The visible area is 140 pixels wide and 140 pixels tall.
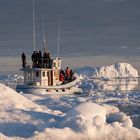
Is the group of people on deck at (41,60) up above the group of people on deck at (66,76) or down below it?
above

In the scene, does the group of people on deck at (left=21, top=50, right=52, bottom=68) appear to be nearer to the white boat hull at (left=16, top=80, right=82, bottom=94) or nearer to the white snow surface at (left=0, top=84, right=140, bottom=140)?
the white boat hull at (left=16, top=80, right=82, bottom=94)

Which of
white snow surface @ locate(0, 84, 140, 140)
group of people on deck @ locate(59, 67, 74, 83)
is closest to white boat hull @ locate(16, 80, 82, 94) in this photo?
group of people on deck @ locate(59, 67, 74, 83)

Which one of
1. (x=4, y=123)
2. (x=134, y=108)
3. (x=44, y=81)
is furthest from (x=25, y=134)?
(x=44, y=81)

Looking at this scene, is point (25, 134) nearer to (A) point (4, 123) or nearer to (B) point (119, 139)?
(A) point (4, 123)

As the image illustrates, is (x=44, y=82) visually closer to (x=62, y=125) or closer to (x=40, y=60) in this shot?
(x=40, y=60)

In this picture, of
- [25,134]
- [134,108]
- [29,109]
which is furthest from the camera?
[134,108]

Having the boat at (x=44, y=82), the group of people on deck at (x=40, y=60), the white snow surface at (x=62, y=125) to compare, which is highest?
the group of people on deck at (x=40, y=60)

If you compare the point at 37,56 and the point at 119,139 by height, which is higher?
the point at 37,56

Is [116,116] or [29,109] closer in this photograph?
[29,109]

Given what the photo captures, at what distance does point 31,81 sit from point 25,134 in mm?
33647

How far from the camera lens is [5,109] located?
24422 millimetres

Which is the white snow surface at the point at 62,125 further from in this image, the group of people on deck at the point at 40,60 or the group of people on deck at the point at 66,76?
the group of people on deck at the point at 66,76

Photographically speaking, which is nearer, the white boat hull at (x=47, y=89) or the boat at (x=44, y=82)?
the white boat hull at (x=47, y=89)

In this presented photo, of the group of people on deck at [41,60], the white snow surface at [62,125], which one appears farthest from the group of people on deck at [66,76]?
the white snow surface at [62,125]
